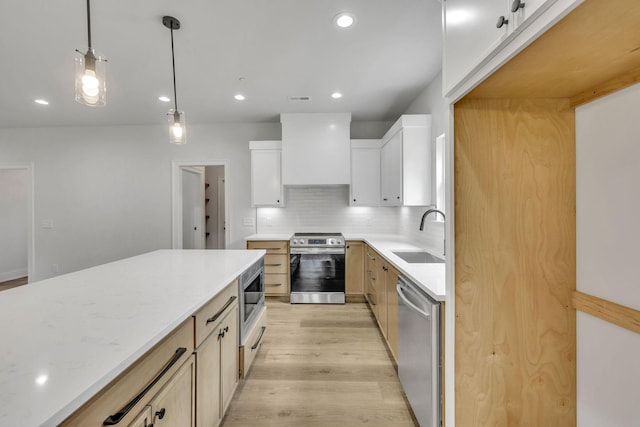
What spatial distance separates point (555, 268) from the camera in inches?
45.9

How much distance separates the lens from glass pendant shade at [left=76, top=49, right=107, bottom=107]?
1.29 m

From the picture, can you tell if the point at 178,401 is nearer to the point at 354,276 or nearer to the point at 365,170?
the point at 354,276

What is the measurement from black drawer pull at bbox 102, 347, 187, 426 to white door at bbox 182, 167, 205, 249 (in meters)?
3.90

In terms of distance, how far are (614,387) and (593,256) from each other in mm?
497

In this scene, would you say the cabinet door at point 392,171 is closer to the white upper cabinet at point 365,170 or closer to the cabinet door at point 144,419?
the white upper cabinet at point 365,170

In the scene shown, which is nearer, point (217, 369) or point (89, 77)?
point (89, 77)

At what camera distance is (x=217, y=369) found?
1414 mm

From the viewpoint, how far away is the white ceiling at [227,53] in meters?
1.81

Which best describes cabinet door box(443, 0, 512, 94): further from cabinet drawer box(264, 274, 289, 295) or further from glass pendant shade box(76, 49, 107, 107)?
cabinet drawer box(264, 274, 289, 295)

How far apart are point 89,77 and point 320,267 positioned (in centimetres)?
288

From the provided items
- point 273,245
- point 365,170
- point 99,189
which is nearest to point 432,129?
point 365,170

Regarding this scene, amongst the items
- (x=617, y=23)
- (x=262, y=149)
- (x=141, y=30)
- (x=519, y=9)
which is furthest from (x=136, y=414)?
(x=262, y=149)

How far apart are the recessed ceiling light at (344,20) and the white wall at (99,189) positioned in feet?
9.63

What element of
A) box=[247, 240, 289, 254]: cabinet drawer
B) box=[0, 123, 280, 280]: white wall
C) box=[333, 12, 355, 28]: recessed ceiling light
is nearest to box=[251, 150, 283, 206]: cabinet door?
box=[0, 123, 280, 280]: white wall
